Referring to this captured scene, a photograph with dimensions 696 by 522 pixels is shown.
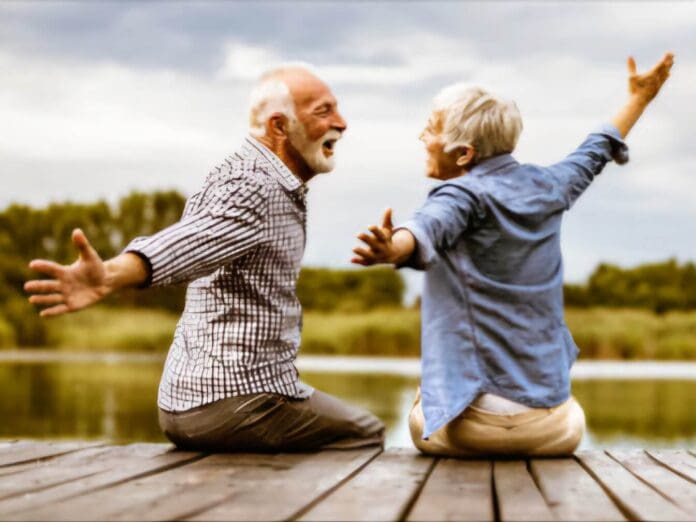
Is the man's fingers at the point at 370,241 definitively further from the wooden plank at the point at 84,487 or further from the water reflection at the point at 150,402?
the water reflection at the point at 150,402

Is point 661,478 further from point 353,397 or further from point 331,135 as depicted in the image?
point 353,397

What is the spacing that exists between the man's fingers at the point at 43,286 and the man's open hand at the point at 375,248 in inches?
27.1

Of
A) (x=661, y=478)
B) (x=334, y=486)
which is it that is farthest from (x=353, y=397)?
(x=334, y=486)

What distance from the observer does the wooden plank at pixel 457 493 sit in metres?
2.24

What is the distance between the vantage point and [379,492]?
8.22 ft

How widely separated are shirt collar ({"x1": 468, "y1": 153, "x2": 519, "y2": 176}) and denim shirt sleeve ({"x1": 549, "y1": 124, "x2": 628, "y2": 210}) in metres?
0.16

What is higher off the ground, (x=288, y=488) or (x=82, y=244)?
(x=82, y=244)

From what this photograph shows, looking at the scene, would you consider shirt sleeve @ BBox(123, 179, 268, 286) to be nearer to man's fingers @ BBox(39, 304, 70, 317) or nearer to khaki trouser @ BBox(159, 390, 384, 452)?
Result: man's fingers @ BBox(39, 304, 70, 317)

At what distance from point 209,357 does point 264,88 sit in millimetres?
902

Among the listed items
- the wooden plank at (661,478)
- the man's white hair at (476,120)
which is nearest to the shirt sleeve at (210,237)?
the man's white hair at (476,120)

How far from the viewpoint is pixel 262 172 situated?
10.4 feet

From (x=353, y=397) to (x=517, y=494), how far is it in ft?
54.9

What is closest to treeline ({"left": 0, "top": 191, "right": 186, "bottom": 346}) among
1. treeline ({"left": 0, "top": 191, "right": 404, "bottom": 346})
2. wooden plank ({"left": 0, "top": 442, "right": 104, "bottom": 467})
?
treeline ({"left": 0, "top": 191, "right": 404, "bottom": 346})

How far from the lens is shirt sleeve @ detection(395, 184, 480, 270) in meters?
2.68
